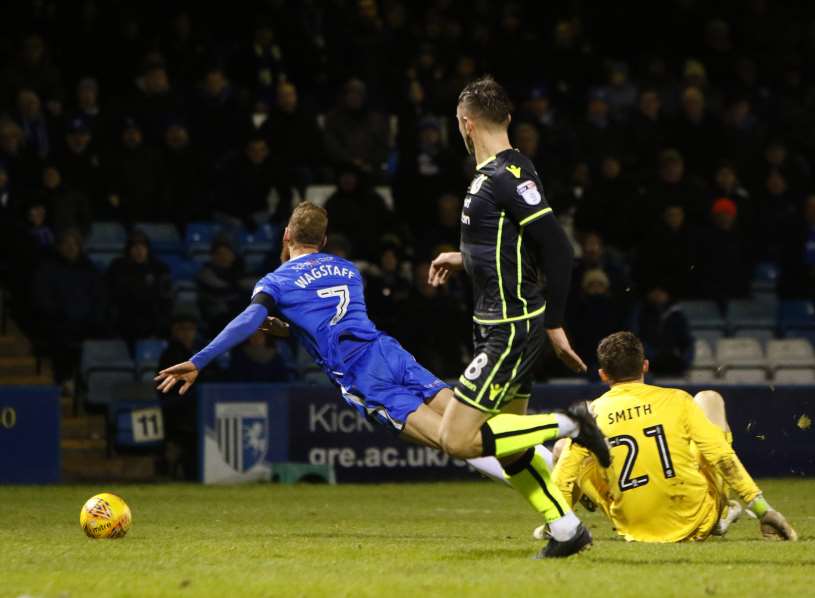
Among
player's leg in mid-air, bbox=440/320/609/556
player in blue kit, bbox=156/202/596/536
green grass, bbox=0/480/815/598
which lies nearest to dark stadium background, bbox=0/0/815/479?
green grass, bbox=0/480/815/598

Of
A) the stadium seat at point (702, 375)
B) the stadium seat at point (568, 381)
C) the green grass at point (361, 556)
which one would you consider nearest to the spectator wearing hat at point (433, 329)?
the stadium seat at point (568, 381)

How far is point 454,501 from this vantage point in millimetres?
13523

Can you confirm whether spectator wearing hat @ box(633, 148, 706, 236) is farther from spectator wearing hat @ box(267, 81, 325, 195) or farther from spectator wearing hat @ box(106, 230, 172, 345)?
spectator wearing hat @ box(106, 230, 172, 345)

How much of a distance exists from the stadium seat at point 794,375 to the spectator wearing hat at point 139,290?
666 cm

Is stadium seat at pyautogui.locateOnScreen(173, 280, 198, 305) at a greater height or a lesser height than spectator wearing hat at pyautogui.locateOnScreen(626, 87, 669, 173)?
lesser

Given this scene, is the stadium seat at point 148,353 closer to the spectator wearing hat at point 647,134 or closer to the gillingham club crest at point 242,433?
the gillingham club crest at point 242,433

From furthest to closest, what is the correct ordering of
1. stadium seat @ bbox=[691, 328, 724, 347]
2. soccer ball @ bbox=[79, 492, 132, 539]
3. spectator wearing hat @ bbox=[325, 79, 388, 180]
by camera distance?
spectator wearing hat @ bbox=[325, 79, 388, 180]
stadium seat @ bbox=[691, 328, 724, 347]
soccer ball @ bbox=[79, 492, 132, 539]

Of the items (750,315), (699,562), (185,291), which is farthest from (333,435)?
(699,562)

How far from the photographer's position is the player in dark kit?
7.62 metres

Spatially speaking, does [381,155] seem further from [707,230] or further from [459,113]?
[459,113]

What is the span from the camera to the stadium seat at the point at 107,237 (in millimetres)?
18188

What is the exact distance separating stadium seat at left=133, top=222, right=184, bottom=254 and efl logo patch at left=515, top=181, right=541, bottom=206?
36.8 ft

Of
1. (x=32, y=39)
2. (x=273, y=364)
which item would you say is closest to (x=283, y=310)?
(x=273, y=364)

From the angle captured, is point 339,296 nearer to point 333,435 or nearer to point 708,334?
point 333,435
